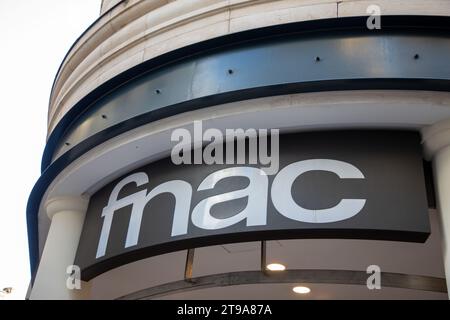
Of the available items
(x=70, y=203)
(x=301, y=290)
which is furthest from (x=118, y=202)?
(x=301, y=290)

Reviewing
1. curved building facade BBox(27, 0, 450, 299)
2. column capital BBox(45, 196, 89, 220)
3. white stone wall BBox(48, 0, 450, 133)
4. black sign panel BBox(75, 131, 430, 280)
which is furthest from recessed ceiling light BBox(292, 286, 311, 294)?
white stone wall BBox(48, 0, 450, 133)

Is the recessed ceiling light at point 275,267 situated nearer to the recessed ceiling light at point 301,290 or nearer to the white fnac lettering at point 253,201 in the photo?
the recessed ceiling light at point 301,290

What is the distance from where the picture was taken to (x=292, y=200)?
5.57 m

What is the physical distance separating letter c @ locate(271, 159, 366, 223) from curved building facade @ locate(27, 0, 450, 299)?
0.02 metres

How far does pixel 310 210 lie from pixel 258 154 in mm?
976

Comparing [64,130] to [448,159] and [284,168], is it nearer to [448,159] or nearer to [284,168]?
[284,168]

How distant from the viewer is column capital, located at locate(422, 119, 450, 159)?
18.5ft

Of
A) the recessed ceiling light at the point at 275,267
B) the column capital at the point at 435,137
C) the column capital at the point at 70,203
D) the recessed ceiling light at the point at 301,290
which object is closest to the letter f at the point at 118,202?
the column capital at the point at 70,203

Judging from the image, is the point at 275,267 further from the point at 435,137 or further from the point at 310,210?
the point at 435,137

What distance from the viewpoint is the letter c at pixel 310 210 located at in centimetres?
535

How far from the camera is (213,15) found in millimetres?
7137

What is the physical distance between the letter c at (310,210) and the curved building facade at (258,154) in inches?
0.6
